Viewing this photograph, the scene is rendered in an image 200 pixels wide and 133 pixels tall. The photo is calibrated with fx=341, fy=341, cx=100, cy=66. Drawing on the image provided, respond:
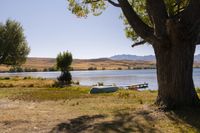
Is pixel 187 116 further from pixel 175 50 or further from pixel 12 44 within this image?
pixel 12 44

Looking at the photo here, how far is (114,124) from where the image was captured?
1220cm

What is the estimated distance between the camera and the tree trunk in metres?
13.9

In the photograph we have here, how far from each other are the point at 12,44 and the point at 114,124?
53.9 meters

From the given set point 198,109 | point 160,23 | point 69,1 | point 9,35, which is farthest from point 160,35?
point 9,35

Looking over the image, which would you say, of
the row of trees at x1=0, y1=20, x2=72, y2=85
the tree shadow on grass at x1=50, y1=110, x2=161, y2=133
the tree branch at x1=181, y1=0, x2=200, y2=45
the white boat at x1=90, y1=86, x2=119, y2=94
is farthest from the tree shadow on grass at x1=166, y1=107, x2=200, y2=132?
the row of trees at x1=0, y1=20, x2=72, y2=85

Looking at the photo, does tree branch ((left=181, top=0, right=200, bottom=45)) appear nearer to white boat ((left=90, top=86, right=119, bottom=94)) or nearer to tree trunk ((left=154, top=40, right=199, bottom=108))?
tree trunk ((left=154, top=40, right=199, bottom=108))

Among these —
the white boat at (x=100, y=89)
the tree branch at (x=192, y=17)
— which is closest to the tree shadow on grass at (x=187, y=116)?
the tree branch at (x=192, y=17)

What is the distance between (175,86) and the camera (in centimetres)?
1395

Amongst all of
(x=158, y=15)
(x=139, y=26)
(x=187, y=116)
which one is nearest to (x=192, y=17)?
(x=158, y=15)

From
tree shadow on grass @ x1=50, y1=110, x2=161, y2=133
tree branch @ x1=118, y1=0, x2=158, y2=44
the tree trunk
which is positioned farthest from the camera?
tree branch @ x1=118, y1=0, x2=158, y2=44

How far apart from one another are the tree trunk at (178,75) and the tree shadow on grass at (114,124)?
4.23 feet

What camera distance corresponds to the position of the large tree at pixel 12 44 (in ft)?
205

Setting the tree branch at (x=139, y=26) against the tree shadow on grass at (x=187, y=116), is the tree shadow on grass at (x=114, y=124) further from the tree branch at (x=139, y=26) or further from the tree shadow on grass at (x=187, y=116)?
the tree branch at (x=139, y=26)

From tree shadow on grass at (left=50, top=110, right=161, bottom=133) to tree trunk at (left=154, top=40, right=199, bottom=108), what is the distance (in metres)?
1.29
